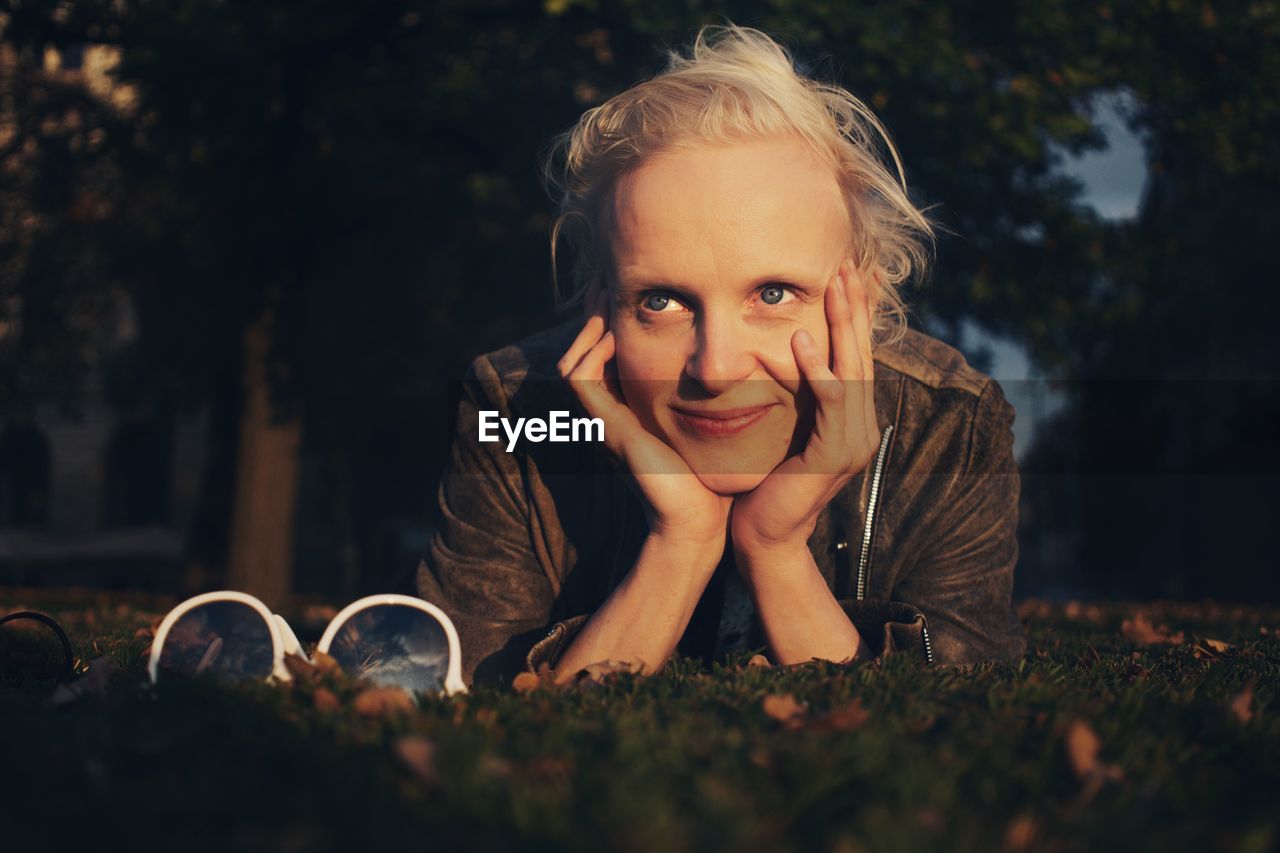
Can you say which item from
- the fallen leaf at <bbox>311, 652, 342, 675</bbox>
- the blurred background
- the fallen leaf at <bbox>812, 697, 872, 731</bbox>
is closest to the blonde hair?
the fallen leaf at <bbox>311, 652, 342, 675</bbox>

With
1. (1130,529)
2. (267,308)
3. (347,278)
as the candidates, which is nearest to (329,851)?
(267,308)

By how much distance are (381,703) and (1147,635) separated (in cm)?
315

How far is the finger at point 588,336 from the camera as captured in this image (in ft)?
10.5

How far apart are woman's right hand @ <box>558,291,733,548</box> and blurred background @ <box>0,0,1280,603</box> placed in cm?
597

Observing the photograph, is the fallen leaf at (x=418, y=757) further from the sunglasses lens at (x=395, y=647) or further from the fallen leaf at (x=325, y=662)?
the sunglasses lens at (x=395, y=647)

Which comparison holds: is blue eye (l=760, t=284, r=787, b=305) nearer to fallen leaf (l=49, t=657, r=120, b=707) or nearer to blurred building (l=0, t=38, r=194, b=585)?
fallen leaf (l=49, t=657, r=120, b=707)

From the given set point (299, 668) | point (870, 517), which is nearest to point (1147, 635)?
point (870, 517)

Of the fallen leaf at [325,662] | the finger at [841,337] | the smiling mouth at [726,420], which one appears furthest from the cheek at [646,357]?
the fallen leaf at [325,662]

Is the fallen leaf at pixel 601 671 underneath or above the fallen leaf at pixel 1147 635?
above

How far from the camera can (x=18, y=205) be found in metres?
13.0

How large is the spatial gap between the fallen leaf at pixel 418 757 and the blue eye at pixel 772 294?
1.55 metres

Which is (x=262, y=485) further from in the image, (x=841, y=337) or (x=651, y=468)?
(x=841, y=337)

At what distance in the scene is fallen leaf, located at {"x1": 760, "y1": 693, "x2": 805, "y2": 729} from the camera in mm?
2176

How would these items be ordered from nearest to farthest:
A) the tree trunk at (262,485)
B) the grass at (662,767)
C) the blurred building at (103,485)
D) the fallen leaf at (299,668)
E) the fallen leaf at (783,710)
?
the grass at (662,767), the fallen leaf at (783,710), the fallen leaf at (299,668), the tree trunk at (262,485), the blurred building at (103,485)
